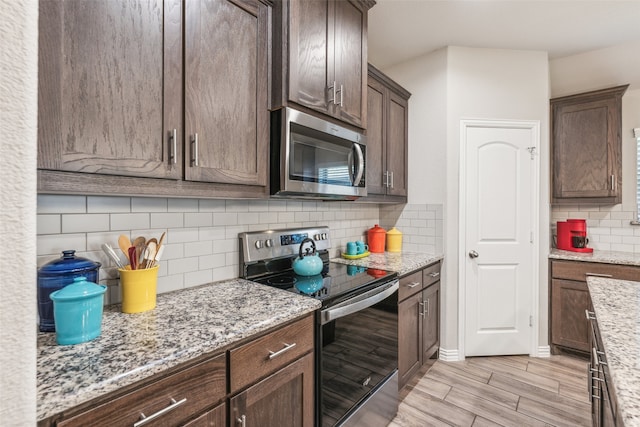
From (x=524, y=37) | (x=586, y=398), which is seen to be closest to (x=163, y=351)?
(x=586, y=398)

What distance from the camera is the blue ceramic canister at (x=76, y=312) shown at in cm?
87

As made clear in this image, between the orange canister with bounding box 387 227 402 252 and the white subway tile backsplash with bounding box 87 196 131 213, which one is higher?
the white subway tile backsplash with bounding box 87 196 131 213

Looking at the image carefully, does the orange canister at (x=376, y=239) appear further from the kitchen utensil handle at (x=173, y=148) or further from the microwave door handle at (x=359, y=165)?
the kitchen utensil handle at (x=173, y=148)

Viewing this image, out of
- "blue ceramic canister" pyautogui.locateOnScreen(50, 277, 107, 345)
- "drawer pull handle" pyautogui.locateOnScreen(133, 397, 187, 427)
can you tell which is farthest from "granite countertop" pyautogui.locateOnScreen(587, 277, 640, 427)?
"blue ceramic canister" pyautogui.locateOnScreen(50, 277, 107, 345)

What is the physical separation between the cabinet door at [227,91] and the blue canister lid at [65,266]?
458 millimetres

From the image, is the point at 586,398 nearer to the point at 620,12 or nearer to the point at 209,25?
the point at 620,12

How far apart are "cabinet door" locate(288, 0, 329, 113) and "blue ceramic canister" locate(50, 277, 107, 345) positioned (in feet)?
3.77

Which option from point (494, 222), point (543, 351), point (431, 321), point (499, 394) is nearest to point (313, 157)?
point (431, 321)

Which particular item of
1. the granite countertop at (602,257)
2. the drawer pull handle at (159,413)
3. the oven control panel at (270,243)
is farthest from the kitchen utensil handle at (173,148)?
the granite countertop at (602,257)

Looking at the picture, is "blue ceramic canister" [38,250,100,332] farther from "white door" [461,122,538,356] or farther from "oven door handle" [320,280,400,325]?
"white door" [461,122,538,356]

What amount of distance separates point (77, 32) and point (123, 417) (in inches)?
42.7

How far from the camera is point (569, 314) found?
8.82 ft

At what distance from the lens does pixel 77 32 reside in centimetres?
91

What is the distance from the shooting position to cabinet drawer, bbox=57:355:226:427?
72 centimetres
